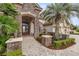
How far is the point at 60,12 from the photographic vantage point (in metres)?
2.18

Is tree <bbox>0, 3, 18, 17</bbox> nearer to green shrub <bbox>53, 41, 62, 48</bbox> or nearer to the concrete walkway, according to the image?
the concrete walkway

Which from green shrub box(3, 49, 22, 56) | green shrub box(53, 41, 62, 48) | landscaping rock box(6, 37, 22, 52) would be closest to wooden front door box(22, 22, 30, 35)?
landscaping rock box(6, 37, 22, 52)

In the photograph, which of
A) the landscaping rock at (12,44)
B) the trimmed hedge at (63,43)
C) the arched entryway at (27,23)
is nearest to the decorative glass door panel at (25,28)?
the arched entryway at (27,23)

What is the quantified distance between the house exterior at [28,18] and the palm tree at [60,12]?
14 centimetres

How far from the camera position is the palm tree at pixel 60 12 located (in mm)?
2188

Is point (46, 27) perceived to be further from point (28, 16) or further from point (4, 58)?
point (4, 58)

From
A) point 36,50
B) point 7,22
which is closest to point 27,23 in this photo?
point 7,22

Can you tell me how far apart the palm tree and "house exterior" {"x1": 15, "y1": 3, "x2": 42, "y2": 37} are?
14cm

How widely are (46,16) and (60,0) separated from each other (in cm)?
30

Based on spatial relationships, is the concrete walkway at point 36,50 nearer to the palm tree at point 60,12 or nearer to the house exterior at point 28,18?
the house exterior at point 28,18

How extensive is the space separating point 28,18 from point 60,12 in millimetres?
445

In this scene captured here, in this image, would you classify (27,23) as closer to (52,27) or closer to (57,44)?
(52,27)

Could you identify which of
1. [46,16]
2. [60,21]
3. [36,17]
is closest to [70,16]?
[60,21]

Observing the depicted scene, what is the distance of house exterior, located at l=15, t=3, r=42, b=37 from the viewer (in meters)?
2.24
